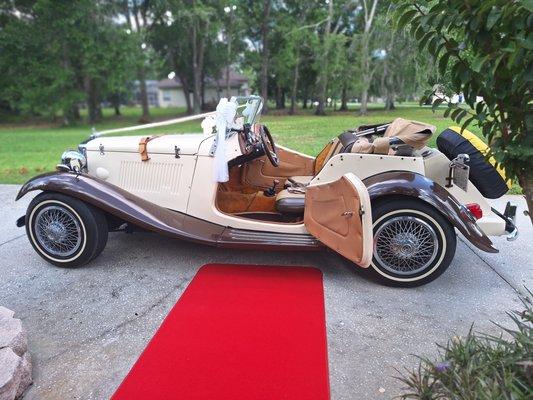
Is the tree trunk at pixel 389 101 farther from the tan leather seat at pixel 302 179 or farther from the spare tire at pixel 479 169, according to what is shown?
the spare tire at pixel 479 169

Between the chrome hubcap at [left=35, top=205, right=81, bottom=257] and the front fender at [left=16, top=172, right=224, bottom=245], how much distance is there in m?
0.20

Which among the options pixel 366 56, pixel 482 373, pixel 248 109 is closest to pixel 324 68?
pixel 366 56

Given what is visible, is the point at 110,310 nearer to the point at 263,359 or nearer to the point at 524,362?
the point at 263,359

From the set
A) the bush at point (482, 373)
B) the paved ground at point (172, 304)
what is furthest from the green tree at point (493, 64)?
the paved ground at point (172, 304)

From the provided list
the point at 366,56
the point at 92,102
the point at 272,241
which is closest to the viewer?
the point at 272,241

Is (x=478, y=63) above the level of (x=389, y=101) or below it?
above

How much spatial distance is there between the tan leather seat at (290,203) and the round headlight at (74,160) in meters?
1.89

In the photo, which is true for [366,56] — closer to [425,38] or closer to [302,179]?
[302,179]

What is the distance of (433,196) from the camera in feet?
10.3

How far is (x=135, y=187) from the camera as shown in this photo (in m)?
3.85

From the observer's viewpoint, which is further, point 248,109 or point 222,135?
point 248,109

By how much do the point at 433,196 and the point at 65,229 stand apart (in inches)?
121

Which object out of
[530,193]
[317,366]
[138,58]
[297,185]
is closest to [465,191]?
[297,185]

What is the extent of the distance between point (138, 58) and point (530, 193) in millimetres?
25435
